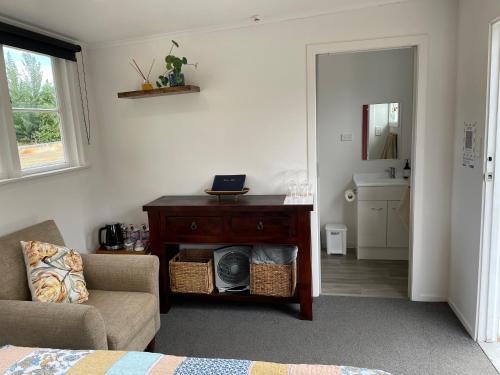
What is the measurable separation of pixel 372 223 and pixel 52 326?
3.16 m

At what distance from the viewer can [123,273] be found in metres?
2.50

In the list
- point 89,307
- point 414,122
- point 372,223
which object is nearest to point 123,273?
point 89,307

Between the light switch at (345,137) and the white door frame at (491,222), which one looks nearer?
the white door frame at (491,222)

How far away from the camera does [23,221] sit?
8.86 ft

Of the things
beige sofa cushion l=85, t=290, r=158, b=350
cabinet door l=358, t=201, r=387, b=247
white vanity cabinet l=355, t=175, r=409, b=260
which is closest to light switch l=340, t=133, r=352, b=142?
white vanity cabinet l=355, t=175, r=409, b=260

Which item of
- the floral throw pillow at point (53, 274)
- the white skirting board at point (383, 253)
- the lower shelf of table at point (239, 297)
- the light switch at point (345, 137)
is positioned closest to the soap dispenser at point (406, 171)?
the light switch at point (345, 137)

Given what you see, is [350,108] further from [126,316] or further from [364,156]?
[126,316]

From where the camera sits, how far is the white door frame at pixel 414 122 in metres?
2.83

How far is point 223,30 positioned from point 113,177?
1.66 m

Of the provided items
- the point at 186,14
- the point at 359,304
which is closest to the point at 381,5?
the point at 186,14

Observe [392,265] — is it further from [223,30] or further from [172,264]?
[223,30]

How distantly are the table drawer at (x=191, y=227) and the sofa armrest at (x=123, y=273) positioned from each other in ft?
1.69

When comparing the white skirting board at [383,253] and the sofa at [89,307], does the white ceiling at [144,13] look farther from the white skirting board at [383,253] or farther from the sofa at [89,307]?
the white skirting board at [383,253]

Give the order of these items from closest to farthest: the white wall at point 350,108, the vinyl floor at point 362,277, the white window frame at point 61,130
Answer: the white window frame at point 61,130 < the vinyl floor at point 362,277 < the white wall at point 350,108
